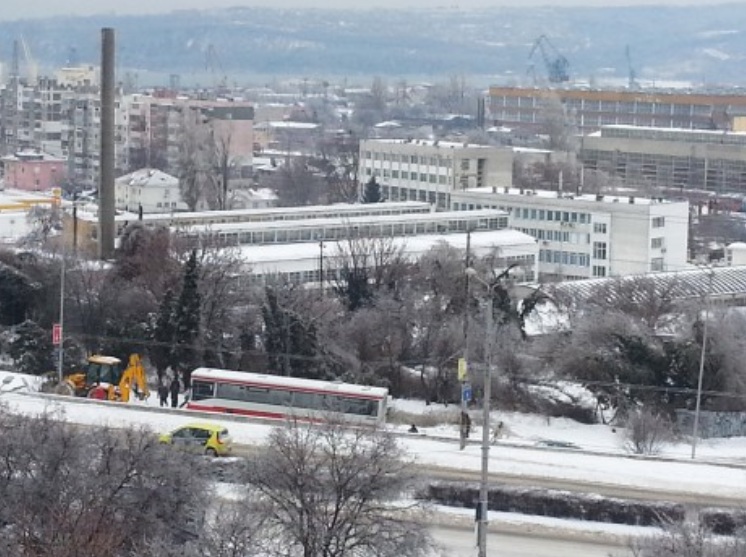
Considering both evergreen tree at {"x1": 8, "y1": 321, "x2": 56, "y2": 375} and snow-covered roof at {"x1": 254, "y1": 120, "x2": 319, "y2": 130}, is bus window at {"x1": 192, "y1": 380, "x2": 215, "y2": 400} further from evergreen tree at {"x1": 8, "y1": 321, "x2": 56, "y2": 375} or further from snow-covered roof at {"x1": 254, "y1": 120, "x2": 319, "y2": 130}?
snow-covered roof at {"x1": 254, "y1": 120, "x2": 319, "y2": 130}

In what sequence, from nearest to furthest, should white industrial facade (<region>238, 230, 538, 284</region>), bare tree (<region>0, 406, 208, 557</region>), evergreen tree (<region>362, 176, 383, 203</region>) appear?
1. bare tree (<region>0, 406, 208, 557</region>)
2. white industrial facade (<region>238, 230, 538, 284</region>)
3. evergreen tree (<region>362, 176, 383, 203</region>)

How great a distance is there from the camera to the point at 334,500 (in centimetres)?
991

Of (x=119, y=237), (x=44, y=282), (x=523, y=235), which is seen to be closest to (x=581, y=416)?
(x=44, y=282)

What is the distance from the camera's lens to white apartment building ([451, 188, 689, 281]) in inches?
1168

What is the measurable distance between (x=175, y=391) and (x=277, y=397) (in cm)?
186

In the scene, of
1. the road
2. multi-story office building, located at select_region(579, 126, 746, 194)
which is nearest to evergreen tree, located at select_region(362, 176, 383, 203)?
multi-story office building, located at select_region(579, 126, 746, 194)

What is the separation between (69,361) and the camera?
Answer: 18.3 meters

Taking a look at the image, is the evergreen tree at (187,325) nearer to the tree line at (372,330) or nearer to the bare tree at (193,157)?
the tree line at (372,330)

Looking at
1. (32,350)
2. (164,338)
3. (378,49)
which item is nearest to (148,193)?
(32,350)

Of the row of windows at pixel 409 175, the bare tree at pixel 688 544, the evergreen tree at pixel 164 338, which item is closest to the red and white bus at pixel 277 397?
the evergreen tree at pixel 164 338

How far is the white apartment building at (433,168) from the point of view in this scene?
123 ft

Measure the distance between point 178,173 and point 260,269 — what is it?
20.8 m

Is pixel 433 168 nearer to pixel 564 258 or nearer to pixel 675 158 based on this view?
pixel 564 258

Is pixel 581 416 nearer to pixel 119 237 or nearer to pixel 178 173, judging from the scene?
pixel 119 237
